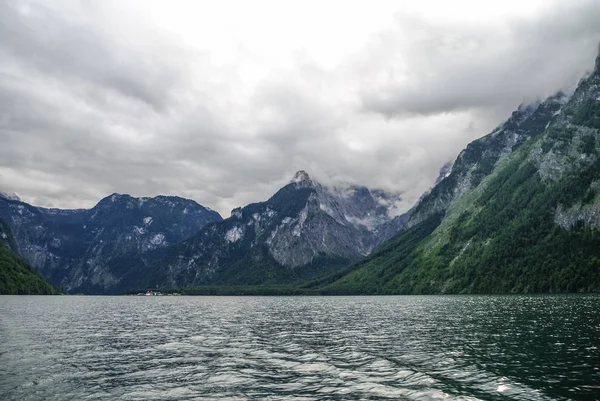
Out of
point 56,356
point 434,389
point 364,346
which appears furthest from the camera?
point 364,346

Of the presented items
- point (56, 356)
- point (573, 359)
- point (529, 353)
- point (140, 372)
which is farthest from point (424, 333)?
point (56, 356)

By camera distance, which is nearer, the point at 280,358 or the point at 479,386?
the point at 479,386

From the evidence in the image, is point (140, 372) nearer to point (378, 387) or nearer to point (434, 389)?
point (378, 387)

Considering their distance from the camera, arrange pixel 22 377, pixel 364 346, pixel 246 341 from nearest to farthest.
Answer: pixel 22 377, pixel 364 346, pixel 246 341

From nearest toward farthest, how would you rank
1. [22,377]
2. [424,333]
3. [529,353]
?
[22,377]
[529,353]
[424,333]

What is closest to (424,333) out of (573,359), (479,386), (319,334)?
(319,334)

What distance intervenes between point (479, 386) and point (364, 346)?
23.4m

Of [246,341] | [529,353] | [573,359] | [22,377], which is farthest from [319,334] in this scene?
[22,377]

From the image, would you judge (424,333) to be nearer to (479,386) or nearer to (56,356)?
(479,386)

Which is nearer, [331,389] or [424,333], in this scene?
[331,389]

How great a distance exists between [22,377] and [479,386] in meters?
39.2

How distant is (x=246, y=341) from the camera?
63.2 meters

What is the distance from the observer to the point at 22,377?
38.1 m

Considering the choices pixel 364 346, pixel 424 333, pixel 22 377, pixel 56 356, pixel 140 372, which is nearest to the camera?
pixel 22 377
